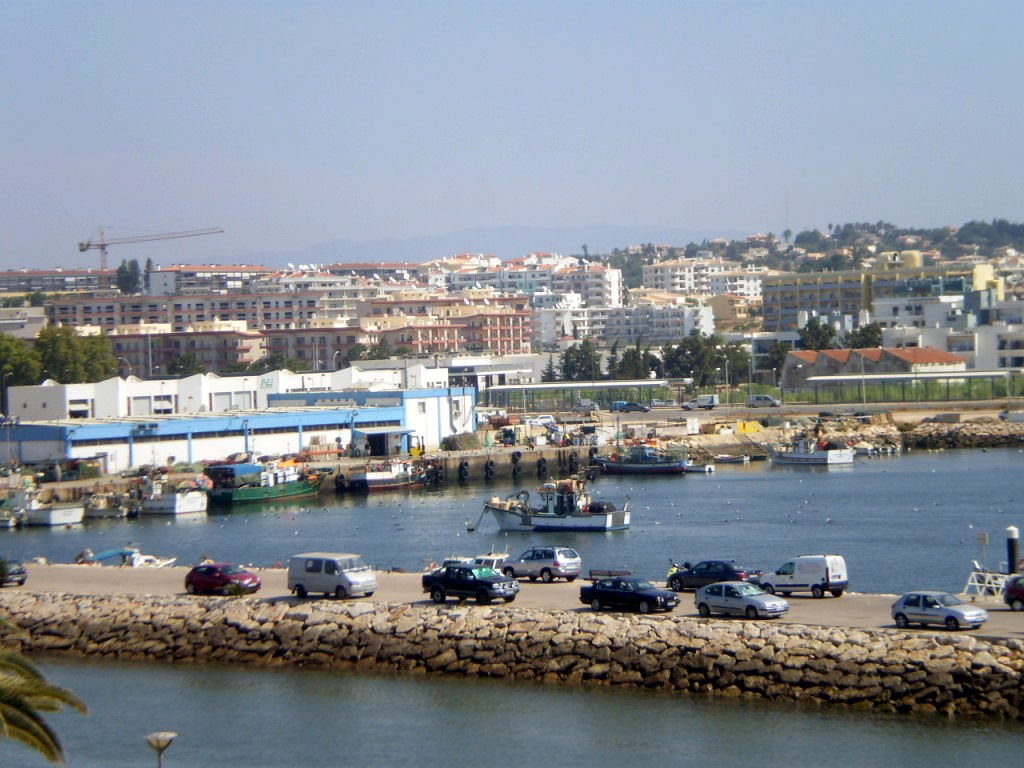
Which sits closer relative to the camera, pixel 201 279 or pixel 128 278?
pixel 201 279

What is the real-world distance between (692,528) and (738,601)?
1224 cm

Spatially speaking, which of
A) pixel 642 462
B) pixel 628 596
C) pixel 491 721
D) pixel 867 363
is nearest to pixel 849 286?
pixel 867 363

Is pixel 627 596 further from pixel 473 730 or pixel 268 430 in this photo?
pixel 268 430

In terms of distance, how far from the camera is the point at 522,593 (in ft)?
48.8

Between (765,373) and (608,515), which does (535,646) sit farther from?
(765,373)

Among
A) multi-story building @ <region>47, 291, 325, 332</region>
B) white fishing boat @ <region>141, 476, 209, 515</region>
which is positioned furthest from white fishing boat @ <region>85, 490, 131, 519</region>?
multi-story building @ <region>47, 291, 325, 332</region>

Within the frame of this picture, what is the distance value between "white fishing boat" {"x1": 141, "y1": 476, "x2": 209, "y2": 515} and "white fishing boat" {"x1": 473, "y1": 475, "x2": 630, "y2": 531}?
6.84 metres

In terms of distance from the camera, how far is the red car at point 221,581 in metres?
15.2

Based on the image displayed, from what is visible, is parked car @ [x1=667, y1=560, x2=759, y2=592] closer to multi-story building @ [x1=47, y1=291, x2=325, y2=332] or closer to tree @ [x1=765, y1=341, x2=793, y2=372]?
tree @ [x1=765, y1=341, x2=793, y2=372]

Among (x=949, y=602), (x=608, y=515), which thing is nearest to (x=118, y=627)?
(x=949, y=602)

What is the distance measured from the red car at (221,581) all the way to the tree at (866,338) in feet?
150

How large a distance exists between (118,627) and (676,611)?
17.8 feet

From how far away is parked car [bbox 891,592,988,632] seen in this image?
38.8 ft

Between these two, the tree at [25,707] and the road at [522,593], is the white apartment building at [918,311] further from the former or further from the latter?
the tree at [25,707]
